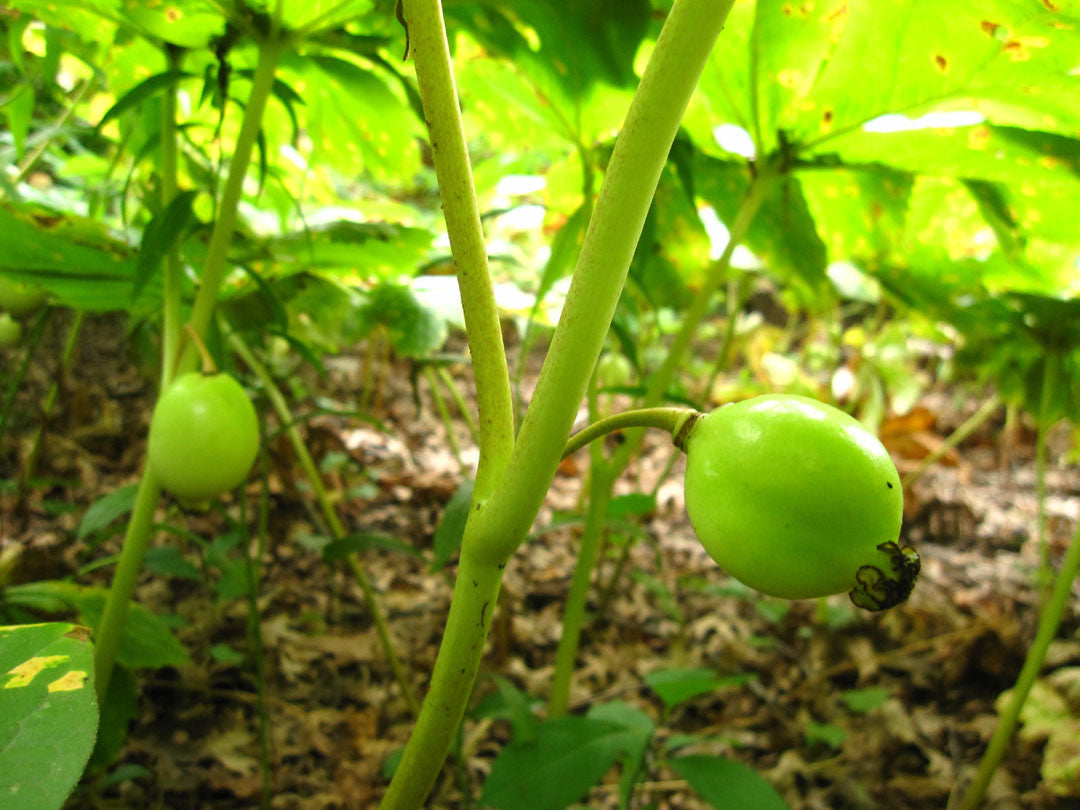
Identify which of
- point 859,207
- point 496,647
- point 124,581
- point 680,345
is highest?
point 859,207

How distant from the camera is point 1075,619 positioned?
68.7 inches

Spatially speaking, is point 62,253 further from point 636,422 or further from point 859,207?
point 859,207

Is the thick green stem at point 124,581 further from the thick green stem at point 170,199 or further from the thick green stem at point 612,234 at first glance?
the thick green stem at point 612,234

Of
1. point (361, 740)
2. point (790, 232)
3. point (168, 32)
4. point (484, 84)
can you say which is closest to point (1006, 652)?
point (790, 232)

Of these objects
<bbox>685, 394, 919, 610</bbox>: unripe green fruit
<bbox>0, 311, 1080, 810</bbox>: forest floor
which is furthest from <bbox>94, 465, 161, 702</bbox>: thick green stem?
<bbox>685, 394, 919, 610</bbox>: unripe green fruit

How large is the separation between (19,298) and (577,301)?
125cm

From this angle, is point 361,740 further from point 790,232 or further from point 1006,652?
point 1006,652

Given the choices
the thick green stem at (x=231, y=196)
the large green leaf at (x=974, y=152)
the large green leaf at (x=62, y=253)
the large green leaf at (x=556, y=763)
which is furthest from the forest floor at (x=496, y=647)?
the large green leaf at (x=974, y=152)

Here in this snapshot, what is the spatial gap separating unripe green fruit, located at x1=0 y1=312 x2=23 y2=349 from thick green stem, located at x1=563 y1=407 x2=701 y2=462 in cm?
151

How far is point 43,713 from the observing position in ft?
1.21

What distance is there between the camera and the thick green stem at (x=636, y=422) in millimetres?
431

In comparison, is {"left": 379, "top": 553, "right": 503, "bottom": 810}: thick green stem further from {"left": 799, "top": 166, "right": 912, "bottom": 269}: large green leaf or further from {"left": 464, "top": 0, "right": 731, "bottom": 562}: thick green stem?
{"left": 799, "top": 166, "right": 912, "bottom": 269}: large green leaf

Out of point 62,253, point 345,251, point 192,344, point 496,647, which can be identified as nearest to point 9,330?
point 62,253

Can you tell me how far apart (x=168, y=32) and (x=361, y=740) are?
3.90 feet
